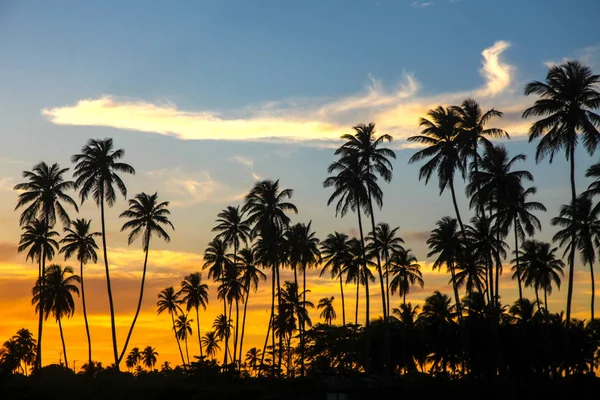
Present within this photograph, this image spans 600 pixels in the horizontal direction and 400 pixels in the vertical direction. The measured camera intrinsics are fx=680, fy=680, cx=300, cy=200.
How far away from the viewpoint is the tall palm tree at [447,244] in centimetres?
8188

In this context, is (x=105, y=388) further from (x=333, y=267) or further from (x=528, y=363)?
(x=528, y=363)

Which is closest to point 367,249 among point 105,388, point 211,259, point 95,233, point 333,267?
point 333,267

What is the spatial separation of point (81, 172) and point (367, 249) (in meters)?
39.9

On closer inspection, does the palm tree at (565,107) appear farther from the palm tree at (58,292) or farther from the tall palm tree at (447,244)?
the palm tree at (58,292)

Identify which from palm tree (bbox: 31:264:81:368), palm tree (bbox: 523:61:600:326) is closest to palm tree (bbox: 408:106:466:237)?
palm tree (bbox: 523:61:600:326)

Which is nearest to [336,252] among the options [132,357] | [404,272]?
[404,272]

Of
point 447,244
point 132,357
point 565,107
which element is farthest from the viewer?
point 132,357

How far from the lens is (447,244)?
82.9 metres

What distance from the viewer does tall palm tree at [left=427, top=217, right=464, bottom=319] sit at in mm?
81875

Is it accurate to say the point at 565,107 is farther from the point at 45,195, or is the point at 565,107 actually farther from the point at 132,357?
the point at 132,357

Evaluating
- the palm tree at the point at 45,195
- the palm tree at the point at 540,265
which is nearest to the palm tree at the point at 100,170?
the palm tree at the point at 45,195

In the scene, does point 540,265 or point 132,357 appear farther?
point 132,357

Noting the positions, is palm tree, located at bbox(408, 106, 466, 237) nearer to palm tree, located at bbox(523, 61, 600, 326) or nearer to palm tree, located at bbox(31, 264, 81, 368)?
palm tree, located at bbox(523, 61, 600, 326)

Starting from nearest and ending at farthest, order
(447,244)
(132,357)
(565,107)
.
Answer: (565,107) → (447,244) → (132,357)
